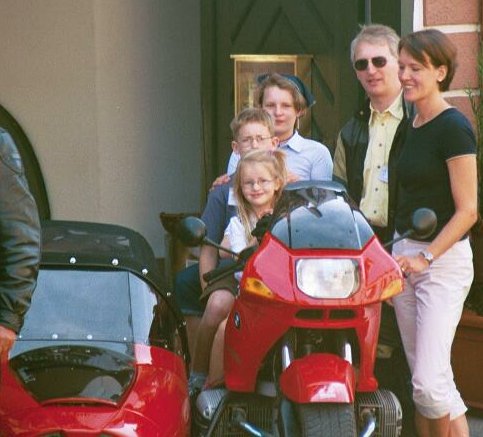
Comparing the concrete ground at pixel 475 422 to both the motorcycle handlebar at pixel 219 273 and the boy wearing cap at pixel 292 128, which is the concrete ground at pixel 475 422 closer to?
the boy wearing cap at pixel 292 128

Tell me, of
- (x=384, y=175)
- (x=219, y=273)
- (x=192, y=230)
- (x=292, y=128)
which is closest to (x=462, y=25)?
(x=292, y=128)

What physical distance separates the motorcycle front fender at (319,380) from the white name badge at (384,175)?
4.49 feet

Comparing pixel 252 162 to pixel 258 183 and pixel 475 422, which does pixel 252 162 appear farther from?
pixel 475 422

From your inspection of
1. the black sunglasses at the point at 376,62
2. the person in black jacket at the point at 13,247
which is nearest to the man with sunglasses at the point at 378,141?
the black sunglasses at the point at 376,62

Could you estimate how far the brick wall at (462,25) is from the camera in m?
7.34

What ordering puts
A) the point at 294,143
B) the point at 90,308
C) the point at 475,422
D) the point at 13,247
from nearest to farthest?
the point at 13,247 → the point at 90,308 → the point at 294,143 → the point at 475,422

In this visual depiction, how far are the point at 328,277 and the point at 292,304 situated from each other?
0.15m

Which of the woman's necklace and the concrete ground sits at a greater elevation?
the woman's necklace

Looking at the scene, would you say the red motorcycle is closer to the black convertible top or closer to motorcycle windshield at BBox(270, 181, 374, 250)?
motorcycle windshield at BBox(270, 181, 374, 250)

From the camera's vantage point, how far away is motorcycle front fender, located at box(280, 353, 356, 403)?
4438 millimetres

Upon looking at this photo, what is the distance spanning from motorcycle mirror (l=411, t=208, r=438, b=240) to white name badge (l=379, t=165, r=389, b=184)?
1039 mm

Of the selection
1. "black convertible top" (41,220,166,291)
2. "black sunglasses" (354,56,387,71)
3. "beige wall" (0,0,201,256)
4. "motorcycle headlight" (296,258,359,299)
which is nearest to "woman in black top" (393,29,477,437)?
"black sunglasses" (354,56,387,71)

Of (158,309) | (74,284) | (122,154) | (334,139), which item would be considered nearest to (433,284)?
(158,309)

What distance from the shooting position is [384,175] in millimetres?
5816
